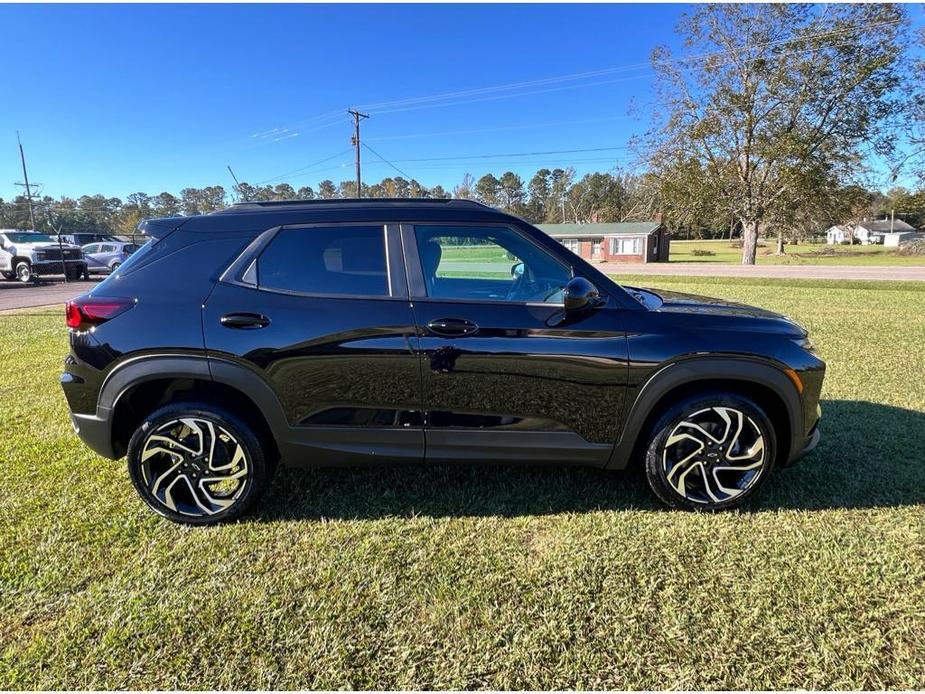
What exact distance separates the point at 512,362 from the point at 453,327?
0.37 meters

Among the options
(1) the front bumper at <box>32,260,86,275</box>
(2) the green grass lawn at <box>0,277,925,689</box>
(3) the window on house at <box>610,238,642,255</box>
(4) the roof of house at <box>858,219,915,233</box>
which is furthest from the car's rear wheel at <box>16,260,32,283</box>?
(4) the roof of house at <box>858,219,915,233</box>

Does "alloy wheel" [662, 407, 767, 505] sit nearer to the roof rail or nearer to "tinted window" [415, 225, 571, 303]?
"tinted window" [415, 225, 571, 303]

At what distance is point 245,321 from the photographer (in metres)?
2.71

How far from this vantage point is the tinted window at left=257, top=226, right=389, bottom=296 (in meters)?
2.78

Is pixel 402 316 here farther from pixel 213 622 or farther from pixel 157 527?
pixel 157 527

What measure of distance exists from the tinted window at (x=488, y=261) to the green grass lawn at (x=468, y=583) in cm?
128

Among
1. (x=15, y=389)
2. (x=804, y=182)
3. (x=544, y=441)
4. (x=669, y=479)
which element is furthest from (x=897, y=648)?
(x=804, y=182)

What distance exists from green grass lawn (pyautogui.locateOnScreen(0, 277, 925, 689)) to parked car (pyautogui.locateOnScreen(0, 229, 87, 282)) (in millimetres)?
20902

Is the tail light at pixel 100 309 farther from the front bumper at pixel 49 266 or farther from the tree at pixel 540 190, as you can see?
the tree at pixel 540 190

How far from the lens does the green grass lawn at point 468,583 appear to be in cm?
197

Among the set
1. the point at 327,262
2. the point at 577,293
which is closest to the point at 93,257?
the point at 327,262

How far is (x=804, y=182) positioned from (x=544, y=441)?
113 ft

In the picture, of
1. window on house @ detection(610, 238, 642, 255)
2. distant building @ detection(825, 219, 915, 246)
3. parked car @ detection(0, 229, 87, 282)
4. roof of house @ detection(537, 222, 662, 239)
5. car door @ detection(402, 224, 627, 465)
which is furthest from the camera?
distant building @ detection(825, 219, 915, 246)

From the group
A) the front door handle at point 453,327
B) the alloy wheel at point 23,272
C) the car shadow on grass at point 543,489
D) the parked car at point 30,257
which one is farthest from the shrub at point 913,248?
the alloy wheel at point 23,272
